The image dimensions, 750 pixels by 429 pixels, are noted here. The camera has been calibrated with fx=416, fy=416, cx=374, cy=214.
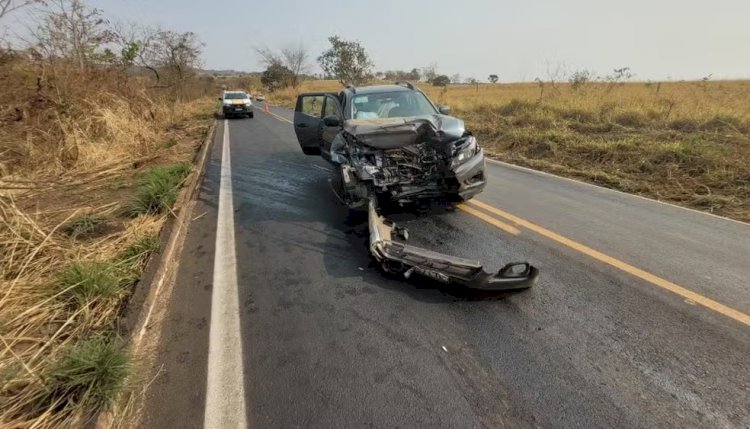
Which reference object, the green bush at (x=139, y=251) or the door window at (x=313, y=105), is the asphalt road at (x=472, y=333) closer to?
the green bush at (x=139, y=251)

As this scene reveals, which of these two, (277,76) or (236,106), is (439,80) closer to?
(277,76)

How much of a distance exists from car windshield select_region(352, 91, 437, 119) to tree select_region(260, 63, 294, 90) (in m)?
54.5

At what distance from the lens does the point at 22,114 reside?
802cm

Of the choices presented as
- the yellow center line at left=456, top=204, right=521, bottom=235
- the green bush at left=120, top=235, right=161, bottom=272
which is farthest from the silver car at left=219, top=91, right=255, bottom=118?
the green bush at left=120, top=235, right=161, bottom=272

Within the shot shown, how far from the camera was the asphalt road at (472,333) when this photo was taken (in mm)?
2332

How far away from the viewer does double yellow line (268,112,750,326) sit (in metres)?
3.22

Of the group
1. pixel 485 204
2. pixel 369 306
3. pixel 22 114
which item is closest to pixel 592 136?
pixel 485 204

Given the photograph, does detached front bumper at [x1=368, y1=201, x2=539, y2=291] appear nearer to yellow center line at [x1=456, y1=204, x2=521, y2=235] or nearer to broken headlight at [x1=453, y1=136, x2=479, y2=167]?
yellow center line at [x1=456, y1=204, x2=521, y2=235]

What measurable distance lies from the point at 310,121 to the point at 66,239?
5189 mm

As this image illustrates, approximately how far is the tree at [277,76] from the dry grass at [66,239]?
50.2 m

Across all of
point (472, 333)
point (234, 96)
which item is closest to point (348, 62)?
point (234, 96)

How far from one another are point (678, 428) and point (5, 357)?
159 inches

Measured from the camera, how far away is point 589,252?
14.2ft

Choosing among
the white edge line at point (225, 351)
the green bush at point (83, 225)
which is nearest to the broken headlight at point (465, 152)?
the white edge line at point (225, 351)
